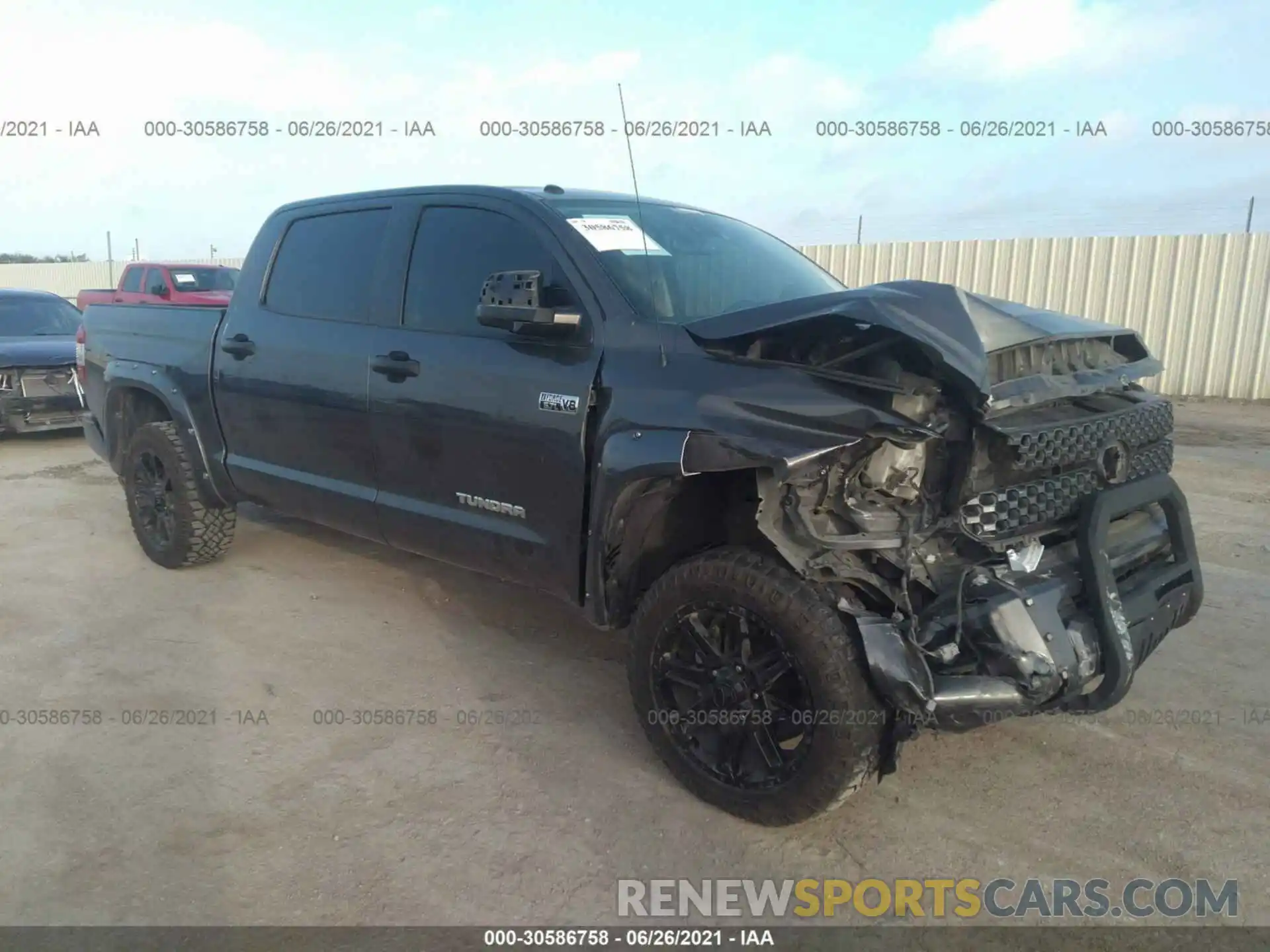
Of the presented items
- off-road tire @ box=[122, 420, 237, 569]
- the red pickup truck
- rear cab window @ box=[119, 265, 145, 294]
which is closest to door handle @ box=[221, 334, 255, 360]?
off-road tire @ box=[122, 420, 237, 569]

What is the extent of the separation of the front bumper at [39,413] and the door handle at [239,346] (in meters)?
5.41

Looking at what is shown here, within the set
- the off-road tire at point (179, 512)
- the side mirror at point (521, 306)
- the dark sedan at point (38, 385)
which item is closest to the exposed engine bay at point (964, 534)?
the side mirror at point (521, 306)

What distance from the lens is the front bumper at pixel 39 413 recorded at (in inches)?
357

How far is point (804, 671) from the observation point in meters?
2.64

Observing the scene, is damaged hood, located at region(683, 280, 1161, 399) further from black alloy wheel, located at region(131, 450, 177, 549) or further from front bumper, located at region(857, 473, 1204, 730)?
black alloy wheel, located at region(131, 450, 177, 549)

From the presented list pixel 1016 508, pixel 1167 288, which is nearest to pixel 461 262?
pixel 1016 508

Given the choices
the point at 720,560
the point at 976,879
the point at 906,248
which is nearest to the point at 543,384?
the point at 720,560

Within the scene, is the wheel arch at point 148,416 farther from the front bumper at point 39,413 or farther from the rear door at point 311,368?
the front bumper at point 39,413

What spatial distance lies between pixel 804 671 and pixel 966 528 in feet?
2.04

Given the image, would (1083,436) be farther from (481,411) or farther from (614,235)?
(481,411)

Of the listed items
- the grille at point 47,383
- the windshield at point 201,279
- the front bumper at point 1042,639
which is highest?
the windshield at point 201,279

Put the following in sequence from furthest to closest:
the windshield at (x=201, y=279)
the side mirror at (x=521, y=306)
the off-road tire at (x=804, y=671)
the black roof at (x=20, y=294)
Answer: the windshield at (x=201, y=279)
the black roof at (x=20, y=294)
the side mirror at (x=521, y=306)
the off-road tire at (x=804, y=671)

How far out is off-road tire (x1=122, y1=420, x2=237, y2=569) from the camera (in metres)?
5.01

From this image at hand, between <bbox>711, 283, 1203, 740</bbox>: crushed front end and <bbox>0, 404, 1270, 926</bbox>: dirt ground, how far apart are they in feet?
1.74
